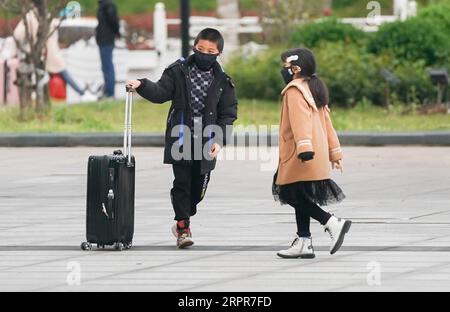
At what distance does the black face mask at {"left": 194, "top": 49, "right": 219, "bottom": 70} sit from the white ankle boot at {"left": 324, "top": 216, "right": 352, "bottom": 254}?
57.2 inches

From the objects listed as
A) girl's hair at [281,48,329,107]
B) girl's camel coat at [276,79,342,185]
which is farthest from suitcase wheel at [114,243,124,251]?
girl's hair at [281,48,329,107]

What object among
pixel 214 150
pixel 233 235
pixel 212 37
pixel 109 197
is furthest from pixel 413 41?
pixel 109 197

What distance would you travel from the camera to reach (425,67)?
2372 centimetres

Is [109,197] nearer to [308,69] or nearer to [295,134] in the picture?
[295,134]

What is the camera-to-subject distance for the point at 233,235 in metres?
11.7

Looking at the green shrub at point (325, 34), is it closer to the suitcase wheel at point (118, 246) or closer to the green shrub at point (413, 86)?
the green shrub at point (413, 86)

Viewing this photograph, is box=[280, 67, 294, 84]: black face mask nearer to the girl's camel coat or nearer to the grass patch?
the girl's camel coat

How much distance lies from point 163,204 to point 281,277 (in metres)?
4.42

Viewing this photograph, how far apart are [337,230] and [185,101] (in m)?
1.45

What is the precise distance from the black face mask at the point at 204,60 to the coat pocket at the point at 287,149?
0.89m

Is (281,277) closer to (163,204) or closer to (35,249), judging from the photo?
(35,249)

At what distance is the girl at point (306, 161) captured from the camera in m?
10.3

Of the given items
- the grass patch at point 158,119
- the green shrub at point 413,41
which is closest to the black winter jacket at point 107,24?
the grass patch at point 158,119
